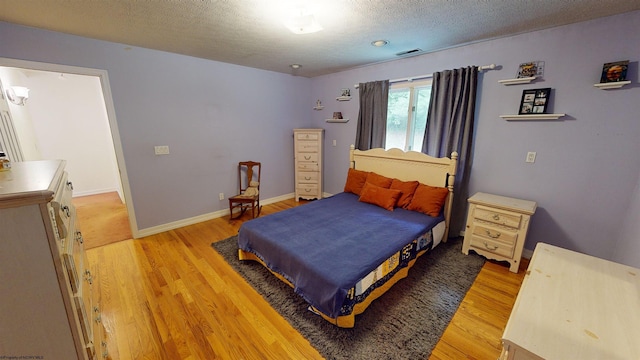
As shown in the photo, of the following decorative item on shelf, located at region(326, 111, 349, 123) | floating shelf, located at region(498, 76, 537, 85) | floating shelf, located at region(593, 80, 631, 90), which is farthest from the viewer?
decorative item on shelf, located at region(326, 111, 349, 123)

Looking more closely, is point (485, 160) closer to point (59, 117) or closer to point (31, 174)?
point (31, 174)

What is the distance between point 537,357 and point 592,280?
686mm

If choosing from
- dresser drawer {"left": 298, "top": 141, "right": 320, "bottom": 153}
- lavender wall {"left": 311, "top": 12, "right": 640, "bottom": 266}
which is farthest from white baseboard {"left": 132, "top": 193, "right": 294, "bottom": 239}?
lavender wall {"left": 311, "top": 12, "right": 640, "bottom": 266}

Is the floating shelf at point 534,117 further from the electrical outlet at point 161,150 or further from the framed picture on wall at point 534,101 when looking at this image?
the electrical outlet at point 161,150

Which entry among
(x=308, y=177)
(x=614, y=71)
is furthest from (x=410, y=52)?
(x=308, y=177)

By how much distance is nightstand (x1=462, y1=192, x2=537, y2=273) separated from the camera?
2377 mm

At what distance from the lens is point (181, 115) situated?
10.8 feet

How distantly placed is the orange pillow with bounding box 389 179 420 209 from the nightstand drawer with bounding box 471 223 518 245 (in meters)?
0.75

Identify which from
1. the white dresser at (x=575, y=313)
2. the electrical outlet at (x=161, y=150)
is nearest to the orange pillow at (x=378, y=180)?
the white dresser at (x=575, y=313)

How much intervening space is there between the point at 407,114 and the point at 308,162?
193 centimetres

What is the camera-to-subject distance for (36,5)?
6.07ft

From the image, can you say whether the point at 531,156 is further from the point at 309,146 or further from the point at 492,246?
the point at 309,146

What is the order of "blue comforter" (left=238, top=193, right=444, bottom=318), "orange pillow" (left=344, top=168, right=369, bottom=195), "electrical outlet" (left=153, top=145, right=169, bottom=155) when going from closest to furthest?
1. "blue comforter" (left=238, top=193, right=444, bottom=318)
2. "electrical outlet" (left=153, top=145, right=169, bottom=155)
3. "orange pillow" (left=344, top=168, right=369, bottom=195)

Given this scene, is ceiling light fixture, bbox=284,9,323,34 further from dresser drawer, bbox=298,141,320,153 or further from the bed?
dresser drawer, bbox=298,141,320,153
